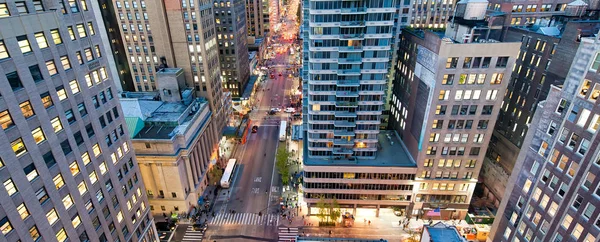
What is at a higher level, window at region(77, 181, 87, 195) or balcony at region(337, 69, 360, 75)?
balcony at region(337, 69, 360, 75)

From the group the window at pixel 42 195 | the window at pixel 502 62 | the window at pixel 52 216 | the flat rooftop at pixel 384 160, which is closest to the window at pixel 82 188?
the window at pixel 52 216

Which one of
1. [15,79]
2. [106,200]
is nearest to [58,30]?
[15,79]

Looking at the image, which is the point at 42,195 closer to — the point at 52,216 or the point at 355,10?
the point at 52,216

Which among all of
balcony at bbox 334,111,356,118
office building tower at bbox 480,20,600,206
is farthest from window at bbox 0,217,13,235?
office building tower at bbox 480,20,600,206

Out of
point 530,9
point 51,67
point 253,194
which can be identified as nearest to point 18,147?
point 51,67

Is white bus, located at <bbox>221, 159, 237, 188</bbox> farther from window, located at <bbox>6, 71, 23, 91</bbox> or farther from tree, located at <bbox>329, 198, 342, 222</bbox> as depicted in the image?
window, located at <bbox>6, 71, 23, 91</bbox>

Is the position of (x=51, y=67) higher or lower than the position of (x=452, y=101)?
higher

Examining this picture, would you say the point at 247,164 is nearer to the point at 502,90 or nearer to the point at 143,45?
the point at 143,45
